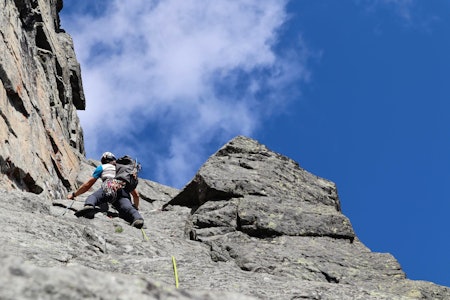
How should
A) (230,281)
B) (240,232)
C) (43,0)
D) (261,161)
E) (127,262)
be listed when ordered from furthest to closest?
(43,0) → (261,161) → (240,232) → (127,262) → (230,281)

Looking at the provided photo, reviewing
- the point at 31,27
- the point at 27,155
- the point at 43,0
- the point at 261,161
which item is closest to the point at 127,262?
the point at 27,155

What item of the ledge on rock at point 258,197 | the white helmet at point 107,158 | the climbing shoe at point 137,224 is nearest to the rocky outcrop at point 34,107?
the white helmet at point 107,158

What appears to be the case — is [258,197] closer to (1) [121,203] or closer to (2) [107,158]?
(1) [121,203]

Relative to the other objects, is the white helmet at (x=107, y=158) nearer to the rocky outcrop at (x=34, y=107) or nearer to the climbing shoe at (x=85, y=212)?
the rocky outcrop at (x=34, y=107)

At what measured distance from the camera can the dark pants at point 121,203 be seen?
16372mm

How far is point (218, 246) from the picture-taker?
587 inches

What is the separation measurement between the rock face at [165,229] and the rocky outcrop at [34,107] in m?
0.07

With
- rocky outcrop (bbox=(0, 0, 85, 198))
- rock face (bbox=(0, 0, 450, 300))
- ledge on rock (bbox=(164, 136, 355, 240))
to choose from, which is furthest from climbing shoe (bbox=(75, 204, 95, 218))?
ledge on rock (bbox=(164, 136, 355, 240))

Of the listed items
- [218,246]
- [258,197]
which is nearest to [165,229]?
[258,197]

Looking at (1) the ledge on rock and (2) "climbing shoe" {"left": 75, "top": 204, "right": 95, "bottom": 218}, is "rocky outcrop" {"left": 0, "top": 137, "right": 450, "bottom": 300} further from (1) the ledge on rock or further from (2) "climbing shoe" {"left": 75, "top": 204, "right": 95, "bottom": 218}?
(2) "climbing shoe" {"left": 75, "top": 204, "right": 95, "bottom": 218}

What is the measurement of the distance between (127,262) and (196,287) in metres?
1.88

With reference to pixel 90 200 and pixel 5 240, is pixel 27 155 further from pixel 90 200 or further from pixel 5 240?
pixel 5 240

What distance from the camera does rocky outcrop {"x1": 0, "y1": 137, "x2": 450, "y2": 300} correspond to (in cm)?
414

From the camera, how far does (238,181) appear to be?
20.2 m
